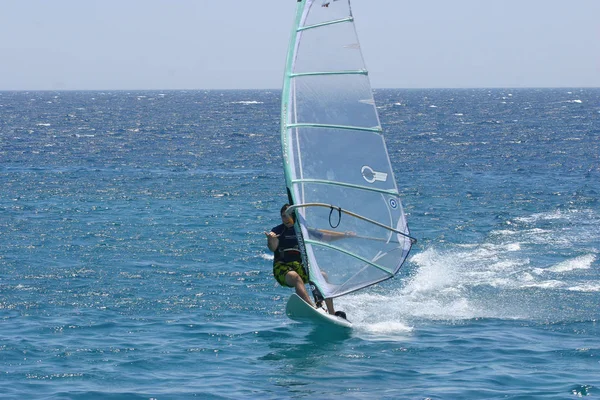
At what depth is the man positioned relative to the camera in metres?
13.7

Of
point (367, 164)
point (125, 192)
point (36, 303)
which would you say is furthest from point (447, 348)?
point (125, 192)

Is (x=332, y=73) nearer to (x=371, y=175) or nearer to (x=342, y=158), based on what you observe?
(x=342, y=158)

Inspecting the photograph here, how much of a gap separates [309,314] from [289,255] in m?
1.04

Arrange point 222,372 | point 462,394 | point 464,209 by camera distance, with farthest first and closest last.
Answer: point 464,209
point 222,372
point 462,394

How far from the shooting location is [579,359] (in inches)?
510

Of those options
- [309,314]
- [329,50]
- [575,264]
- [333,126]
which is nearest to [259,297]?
[309,314]

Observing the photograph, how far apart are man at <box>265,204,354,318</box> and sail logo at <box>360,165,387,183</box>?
3.26 ft

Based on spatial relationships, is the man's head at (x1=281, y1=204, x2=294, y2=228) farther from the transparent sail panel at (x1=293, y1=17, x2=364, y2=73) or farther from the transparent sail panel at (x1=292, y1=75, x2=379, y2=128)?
the transparent sail panel at (x1=293, y1=17, x2=364, y2=73)

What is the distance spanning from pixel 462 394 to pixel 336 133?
4718 millimetres

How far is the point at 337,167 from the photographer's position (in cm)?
1367

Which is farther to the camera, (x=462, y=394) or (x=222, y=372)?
(x=222, y=372)

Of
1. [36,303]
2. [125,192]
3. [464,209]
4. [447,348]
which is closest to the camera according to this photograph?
[447,348]

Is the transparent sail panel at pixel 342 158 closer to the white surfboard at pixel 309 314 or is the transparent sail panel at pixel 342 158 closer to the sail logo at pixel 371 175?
the sail logo at pixel 371 175

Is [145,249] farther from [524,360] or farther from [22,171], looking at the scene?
[22,171]
